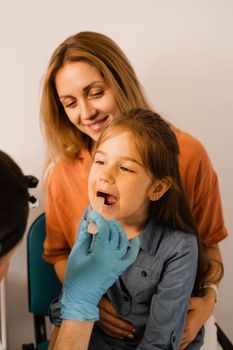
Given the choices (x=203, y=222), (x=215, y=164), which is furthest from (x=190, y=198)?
(x=215, y=164)

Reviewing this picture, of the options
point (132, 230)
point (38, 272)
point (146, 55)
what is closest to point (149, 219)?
point (132, 230)

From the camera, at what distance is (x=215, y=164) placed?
148 cm

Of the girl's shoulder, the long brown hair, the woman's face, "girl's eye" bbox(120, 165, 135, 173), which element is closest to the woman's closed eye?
the woman's face

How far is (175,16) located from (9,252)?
1.04 m

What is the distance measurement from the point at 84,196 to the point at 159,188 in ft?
1.13

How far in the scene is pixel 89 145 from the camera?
1.21 meters

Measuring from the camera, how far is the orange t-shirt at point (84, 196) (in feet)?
3.66

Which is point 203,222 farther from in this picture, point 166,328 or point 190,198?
point 166,328

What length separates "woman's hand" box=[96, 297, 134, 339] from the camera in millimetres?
965

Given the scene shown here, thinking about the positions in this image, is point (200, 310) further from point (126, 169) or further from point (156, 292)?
point (126, 169)

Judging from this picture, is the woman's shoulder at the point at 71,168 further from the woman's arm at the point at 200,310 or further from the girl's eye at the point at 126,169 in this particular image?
the woman's arm at the point at 200,310

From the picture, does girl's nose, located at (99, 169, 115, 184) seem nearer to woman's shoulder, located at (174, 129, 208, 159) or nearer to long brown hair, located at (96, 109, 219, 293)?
long brown hair, located at (96, 109, 219, 293)

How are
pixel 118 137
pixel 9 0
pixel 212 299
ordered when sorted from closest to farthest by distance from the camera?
pixel 118 137 < pixel 212 299 < pixel 9 0

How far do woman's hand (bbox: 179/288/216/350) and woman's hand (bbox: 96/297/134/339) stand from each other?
0.48 feet
